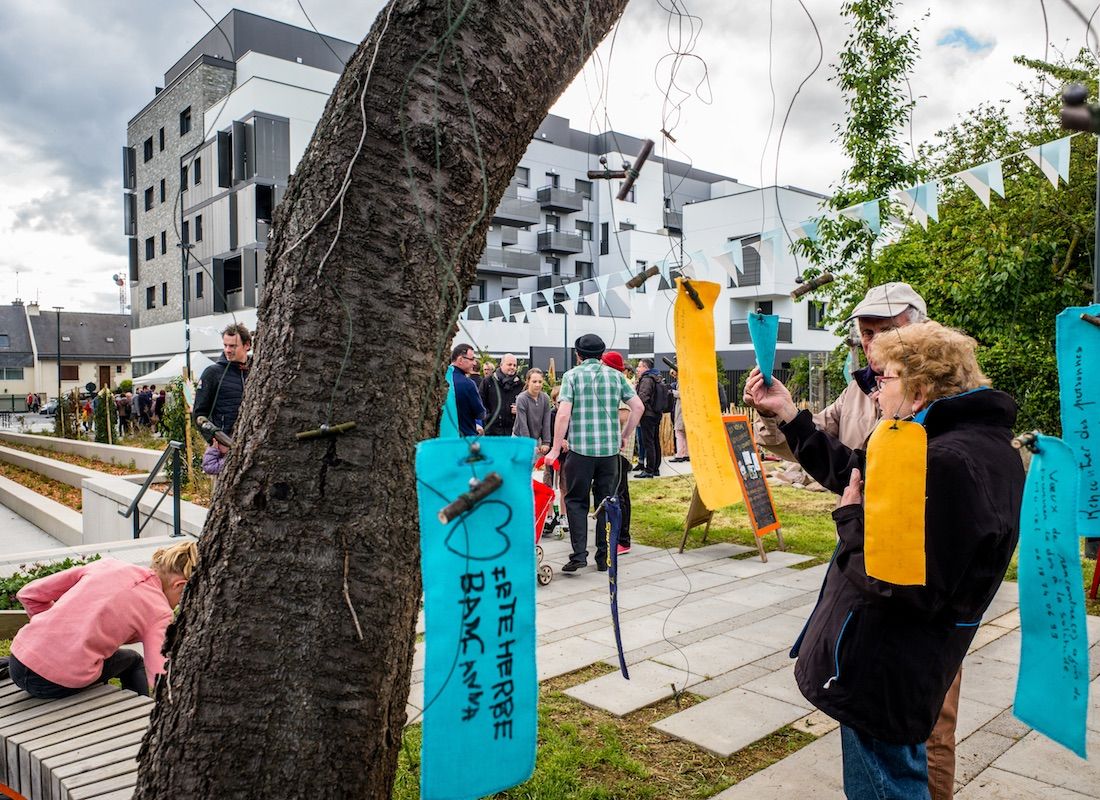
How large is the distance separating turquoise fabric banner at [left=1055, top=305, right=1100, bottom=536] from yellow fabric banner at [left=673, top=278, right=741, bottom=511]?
1.67 m

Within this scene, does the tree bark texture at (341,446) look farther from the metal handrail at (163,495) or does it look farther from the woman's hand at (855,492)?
the metal handrail at (163,495)

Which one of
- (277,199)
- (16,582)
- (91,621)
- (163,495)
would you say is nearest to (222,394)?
(16,582)

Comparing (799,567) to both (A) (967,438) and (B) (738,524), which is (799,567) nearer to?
(B) (738,524)

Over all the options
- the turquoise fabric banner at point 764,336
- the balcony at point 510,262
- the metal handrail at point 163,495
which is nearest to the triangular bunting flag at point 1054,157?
the turquoise fabric banner at point 764,336

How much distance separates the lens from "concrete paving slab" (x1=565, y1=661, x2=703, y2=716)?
369 centimetres

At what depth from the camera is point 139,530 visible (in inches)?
300

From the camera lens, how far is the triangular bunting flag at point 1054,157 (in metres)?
5.45

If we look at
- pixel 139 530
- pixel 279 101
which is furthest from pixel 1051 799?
pixel 279 101

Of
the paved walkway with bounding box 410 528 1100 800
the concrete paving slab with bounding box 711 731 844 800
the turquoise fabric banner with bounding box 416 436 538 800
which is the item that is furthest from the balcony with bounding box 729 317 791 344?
the turquoise fabric banner with bounding box 416 436 538 800

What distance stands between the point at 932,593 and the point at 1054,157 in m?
5.07

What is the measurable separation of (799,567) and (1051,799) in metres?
3.80

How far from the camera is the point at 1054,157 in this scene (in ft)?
18.1

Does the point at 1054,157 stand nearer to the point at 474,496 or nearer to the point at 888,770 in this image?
the point at 888,770

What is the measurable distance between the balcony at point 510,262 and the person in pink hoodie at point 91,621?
112 feet
